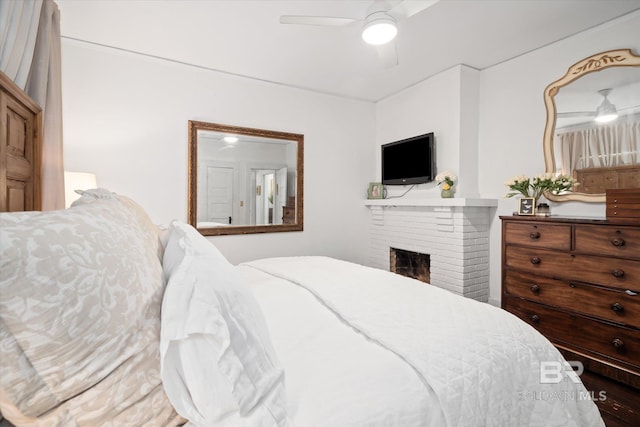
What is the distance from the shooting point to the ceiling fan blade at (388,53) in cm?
219

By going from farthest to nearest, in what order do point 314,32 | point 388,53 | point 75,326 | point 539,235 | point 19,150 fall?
point 314,32
point 539,235
point 388,53
point 19,150
point 75,326

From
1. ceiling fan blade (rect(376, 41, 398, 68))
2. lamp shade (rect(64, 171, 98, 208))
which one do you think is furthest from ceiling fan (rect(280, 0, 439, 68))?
lamp shade (rect(64, 171, 98, 208))

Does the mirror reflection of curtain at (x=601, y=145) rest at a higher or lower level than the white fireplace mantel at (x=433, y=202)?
higher

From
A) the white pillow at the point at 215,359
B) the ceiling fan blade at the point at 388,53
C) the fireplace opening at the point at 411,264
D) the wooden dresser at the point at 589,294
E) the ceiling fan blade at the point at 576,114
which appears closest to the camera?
the white pillow at the point at 215,359

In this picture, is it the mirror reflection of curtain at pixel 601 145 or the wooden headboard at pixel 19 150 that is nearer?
the wooden headboard at pixel 19 150

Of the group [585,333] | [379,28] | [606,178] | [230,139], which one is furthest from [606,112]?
[230,139]

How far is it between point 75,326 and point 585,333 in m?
2.79

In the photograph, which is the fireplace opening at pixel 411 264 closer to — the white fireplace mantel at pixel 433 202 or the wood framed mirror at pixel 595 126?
the white fireplace mantel at pixel 433 202

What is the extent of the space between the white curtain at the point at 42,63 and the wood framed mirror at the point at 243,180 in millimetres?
1536

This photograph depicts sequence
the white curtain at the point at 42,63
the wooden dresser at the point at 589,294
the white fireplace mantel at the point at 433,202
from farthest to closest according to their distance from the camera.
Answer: the white fireplace mantel at the point at 433,202
the wooden dresser at the point at 589,294
the white curtain at the point at 42,63

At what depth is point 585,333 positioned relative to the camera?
2135 mm

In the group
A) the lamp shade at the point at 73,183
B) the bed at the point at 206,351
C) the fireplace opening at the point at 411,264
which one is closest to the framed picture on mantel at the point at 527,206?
the fireplace opening at the point at 411,264

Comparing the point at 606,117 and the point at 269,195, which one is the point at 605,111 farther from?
the point at 269,195

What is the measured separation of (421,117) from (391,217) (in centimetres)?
125
